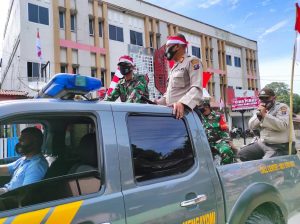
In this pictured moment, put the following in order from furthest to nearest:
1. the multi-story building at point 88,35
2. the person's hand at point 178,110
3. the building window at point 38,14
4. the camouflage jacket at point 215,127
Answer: the building window at point 38,14, the multi-story building at point 88,35, the camouflage jacket at point 215,127, the person's hand at point 178,110

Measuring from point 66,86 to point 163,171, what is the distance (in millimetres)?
847

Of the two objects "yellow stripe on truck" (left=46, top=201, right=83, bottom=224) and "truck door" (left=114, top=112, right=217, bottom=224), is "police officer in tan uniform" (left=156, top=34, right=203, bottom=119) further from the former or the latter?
"yellow stripe on truck" (left=46, top=201, right=83, bottom=224)

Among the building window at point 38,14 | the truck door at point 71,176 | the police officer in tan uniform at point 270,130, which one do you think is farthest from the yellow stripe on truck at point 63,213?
the building window at point 38,14

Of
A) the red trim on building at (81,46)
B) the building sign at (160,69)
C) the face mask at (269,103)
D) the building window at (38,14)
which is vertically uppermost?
the building window at (38,14)

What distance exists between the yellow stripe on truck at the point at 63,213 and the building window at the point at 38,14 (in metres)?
23.4

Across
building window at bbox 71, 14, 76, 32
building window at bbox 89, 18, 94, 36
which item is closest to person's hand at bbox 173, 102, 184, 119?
building window at bbox 71, 14, 76, 32

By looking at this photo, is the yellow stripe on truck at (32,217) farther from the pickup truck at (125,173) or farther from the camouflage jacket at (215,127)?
the camouflage jacket at (215,127)

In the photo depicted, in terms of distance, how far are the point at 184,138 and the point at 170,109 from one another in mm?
241

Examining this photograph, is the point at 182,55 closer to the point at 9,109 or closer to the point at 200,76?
the point at 200,76

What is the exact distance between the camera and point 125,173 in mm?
2029

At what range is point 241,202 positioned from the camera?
8.85 feet

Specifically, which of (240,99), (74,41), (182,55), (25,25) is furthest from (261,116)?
(240,99)

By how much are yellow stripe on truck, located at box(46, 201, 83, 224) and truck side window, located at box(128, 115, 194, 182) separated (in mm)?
476

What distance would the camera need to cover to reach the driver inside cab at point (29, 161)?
2031 millimetres
